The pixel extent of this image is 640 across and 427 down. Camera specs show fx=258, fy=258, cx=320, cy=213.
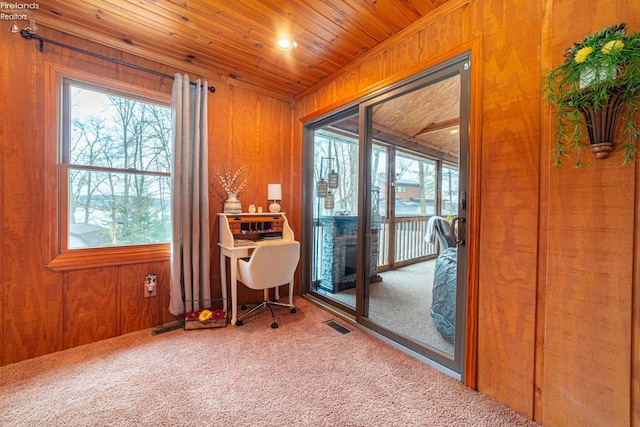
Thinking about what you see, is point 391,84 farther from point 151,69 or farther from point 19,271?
point 19,271

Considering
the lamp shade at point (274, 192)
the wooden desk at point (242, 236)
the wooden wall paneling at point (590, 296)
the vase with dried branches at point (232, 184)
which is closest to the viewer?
the wooden wall paneling at point (590, 296)

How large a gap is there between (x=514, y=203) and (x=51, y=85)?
10.8 ft

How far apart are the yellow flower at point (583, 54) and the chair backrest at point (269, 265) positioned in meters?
2.15

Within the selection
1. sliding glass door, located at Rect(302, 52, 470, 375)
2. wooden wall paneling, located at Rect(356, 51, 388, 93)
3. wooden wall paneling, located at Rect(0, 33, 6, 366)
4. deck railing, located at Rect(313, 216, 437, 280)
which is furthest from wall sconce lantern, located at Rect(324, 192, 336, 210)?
wooden wall paneling, located at Rect(0, 33, 6, 366)

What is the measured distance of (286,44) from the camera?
217 centimetres

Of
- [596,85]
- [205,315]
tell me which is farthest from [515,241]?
[205,315]

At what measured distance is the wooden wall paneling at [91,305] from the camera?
6.73ft

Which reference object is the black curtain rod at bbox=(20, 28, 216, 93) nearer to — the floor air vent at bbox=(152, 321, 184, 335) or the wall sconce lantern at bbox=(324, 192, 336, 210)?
the wall sconce lantern at bbox=(324, 192, 336, 210)

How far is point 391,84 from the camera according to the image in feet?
6.82

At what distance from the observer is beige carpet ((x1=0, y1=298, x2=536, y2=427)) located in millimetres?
1390

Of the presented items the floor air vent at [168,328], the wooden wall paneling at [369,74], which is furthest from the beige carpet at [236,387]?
the wooden wall paneling at [369,74]

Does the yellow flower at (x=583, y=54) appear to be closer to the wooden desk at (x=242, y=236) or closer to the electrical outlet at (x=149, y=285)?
the wooden desk at (x=242, y=236)

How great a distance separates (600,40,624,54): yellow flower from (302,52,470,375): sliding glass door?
2.06 feet

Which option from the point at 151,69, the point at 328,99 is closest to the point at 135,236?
the point at 151,69
